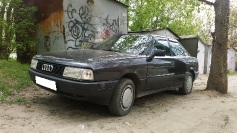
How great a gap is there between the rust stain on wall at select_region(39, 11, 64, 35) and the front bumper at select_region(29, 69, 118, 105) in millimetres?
3725

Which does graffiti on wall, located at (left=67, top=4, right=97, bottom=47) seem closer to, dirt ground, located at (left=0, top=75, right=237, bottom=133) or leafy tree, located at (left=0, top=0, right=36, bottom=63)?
leafy tree, located at (left=0, top=0, right=36, bottom=63)

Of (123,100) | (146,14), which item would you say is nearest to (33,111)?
(123,100)

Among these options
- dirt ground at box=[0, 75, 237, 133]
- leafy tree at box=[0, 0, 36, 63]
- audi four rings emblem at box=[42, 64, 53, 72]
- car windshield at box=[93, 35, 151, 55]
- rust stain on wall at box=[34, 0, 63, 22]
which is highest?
rust stain on wall at box=[34, 0, 63, 22]

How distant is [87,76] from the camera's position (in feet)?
12.6

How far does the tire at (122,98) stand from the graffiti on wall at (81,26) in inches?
146

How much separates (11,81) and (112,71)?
302cm

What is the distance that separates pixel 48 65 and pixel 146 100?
278 cm

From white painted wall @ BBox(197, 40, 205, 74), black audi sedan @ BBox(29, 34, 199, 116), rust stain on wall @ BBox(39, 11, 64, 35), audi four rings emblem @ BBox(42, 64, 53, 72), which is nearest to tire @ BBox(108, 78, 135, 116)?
black audi sedan @ BBox(29, 34, 199, 116)

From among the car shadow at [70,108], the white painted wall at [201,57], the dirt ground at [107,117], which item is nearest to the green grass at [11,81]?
the dirt ground at [107,117]

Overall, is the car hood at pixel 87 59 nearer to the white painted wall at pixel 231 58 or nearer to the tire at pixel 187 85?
the tire at pixel 187 85

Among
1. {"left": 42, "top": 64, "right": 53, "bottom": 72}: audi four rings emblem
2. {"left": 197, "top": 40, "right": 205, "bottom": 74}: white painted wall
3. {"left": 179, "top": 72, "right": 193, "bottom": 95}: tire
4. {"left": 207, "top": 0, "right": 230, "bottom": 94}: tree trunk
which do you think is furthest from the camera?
{"left": 197, "top": 40, "right": 205, "bottom": 74}: white painted wall

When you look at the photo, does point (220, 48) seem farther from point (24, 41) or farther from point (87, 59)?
point (24, 41)

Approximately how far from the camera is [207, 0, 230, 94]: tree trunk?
7.86m

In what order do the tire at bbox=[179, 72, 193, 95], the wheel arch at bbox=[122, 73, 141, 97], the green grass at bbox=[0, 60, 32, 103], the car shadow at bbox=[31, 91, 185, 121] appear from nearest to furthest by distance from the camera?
the car shadow at bbox=[31, 91, 185, 121] < the wheel arch at bbox=[122, 73, 141, 97] < the green grass at bbox=[0, 60, 32, 103] < the tire at bbox=[179, 72, 193, 95]
